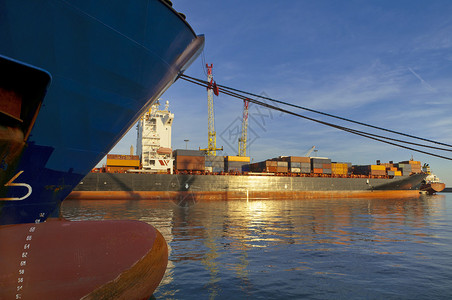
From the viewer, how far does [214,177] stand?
1797 inches

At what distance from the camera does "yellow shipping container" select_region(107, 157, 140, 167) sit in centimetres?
4334

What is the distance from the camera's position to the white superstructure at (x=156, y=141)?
46.6m

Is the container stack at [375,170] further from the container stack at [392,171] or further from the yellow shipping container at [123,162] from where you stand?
the yellow shipping container at [123,162]

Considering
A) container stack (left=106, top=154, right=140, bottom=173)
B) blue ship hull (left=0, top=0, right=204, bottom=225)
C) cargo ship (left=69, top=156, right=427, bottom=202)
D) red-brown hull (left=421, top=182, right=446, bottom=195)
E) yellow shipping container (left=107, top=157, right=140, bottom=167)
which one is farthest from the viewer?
red-brown hull (left=421, top=182, right=446, bottom=195)

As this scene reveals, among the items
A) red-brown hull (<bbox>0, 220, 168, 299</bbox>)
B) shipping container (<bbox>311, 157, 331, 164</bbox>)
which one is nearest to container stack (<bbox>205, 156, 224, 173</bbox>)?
shipping container (<bbox>311, 157, 331, 164</bbox>)

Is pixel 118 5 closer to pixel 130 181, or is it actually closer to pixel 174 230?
pixel 174 230

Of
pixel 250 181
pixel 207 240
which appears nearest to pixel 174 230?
pixel 207 240

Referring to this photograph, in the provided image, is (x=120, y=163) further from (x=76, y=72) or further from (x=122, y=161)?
(x=76, y=72)

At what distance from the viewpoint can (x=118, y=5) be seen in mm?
5738

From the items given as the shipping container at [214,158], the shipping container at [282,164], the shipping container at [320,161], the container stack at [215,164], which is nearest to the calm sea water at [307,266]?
the shipping container at [282,164]

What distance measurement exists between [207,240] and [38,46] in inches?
355

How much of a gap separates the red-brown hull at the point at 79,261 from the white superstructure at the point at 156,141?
4131cm

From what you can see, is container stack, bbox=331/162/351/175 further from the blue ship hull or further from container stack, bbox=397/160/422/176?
the blue ship hull

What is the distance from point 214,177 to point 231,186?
344cm
